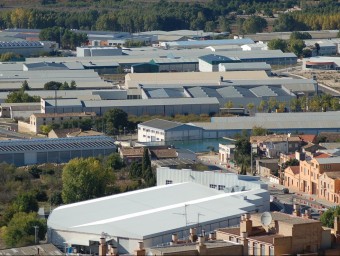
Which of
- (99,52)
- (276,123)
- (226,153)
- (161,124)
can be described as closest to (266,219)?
(226,153)

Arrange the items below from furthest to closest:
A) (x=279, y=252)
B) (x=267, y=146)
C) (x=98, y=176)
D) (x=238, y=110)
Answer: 1. (x=238, y=110)
2. (x=267, y=146)
3. (x=98, y=176)
4. (x=279, y=252)

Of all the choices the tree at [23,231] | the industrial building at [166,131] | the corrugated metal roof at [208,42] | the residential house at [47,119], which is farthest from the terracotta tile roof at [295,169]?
the corrugated metal roof at [208,42]

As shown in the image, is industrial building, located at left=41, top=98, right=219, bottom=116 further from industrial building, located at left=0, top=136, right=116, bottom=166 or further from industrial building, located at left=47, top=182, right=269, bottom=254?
industrial building, located at left=47, top=182, right=269, bottom=254

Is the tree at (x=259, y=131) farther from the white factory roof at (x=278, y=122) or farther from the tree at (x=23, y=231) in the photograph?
the tree at (x=23, y=231)

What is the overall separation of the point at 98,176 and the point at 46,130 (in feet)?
19.9

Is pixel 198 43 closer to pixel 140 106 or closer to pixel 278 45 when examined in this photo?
pixel 278 45

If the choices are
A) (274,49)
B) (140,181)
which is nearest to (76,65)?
(274,49)

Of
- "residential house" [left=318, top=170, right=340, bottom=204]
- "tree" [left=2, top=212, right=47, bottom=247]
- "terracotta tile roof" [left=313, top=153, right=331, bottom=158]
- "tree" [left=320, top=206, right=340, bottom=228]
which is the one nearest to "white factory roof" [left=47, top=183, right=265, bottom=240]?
"tree" [left=2, top=212, right=47, bottom=247]

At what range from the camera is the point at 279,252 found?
25.3 ft

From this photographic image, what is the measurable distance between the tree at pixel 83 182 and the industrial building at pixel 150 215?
1.27m

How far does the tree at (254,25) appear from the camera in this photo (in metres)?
36.6

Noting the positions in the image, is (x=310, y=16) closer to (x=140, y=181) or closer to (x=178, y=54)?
(x=178, y=54)

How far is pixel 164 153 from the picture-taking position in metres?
17.0

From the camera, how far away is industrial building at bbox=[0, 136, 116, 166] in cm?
1694
